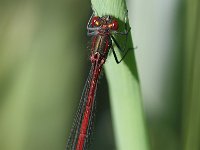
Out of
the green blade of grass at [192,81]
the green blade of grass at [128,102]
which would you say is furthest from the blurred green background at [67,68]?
the green blade of grass at [128,102]

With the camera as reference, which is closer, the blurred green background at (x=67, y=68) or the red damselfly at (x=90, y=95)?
the blurred green background at (x=67, y=68)

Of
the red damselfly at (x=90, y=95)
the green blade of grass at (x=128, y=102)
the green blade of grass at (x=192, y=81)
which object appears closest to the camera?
the green blade of grass at (x=128, y=102)

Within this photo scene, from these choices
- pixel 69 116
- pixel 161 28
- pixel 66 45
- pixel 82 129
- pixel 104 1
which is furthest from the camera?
pixel 82 129

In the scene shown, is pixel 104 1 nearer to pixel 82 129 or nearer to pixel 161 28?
pixel 161 28

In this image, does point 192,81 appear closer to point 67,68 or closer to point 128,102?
point 128,102

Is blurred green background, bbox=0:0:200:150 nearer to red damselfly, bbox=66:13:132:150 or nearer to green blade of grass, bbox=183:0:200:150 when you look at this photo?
green blade of grass, bbox=183:0:200:150

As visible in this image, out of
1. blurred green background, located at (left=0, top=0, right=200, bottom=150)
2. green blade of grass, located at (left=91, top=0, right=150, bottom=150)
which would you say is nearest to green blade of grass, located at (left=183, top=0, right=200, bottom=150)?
blurred green background, located at (left=0, top=0, right=200, bottom=150)

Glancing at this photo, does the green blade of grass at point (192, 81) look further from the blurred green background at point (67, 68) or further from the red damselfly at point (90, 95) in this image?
the red damselfly at point (90, 95)

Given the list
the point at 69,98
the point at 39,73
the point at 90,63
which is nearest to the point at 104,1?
the point at 39,73
